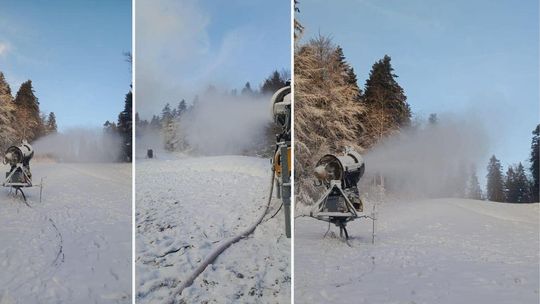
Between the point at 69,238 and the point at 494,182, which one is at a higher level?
the point at 494,182

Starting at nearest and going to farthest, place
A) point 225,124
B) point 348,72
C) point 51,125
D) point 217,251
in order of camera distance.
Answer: point 217,251, point 225,124, point 51,125, point 348,72

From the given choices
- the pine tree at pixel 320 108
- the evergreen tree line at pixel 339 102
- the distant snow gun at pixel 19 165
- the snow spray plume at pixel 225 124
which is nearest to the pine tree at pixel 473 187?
the evergreen tree line at pixel 339 102

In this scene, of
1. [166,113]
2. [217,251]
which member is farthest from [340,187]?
[166,113]

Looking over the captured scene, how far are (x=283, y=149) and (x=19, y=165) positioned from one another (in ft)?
5.98

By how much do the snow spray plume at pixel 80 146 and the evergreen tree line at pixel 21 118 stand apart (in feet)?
0.27

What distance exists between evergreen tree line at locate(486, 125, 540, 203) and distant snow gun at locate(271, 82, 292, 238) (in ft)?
4.53

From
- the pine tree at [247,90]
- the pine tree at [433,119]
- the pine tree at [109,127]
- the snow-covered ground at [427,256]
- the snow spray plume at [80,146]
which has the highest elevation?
the pine tree at [247,90]

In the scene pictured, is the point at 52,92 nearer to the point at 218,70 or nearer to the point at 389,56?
the point at 218,70

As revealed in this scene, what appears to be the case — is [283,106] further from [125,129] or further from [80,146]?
[80,146]

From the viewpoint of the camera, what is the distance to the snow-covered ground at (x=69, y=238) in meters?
3.57

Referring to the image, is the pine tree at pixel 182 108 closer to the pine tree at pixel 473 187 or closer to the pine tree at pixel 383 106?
the pine tree at pixel 383 106

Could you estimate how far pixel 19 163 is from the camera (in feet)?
12.6

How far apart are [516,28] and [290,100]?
1.72 meters

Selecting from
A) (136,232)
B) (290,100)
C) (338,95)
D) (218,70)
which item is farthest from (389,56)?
(136,232)
